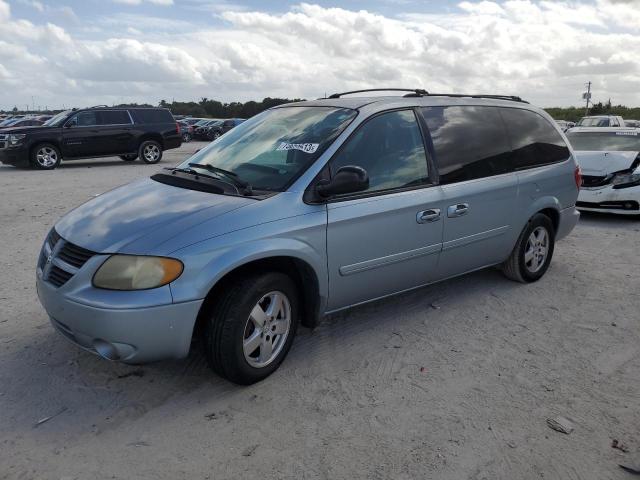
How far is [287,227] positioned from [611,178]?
7024 mm

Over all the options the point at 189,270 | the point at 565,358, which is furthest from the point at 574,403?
the point at 189,270

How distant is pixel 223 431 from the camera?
2951 millimetres

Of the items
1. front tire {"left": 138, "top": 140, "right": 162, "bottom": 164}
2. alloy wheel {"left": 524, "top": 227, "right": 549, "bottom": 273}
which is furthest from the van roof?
front tire {"left": 138, "top": 140, "right": 162, "bottom": 164}

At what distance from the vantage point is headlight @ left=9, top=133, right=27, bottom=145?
50.0 ft

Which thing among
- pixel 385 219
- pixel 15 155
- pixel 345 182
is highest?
pixel 345 182

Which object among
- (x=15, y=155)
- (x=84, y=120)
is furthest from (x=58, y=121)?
(x=15, y=155)

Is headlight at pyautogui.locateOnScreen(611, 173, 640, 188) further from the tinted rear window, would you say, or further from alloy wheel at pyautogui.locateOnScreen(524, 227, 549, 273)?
the tinted rear window

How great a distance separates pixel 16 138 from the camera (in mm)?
15258

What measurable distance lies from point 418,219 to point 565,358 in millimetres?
1378

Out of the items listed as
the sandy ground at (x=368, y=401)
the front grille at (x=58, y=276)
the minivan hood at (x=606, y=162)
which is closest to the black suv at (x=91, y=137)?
the sandy ground at (x=368, y=401)

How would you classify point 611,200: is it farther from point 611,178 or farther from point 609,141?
point 609,141

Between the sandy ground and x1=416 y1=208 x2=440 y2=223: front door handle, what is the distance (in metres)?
0.85

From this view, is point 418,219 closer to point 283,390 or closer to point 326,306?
point 326,306

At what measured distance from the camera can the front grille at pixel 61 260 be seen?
10.2 ft
